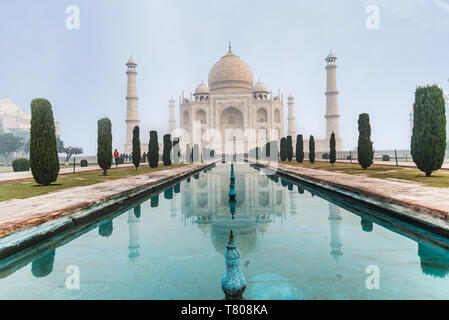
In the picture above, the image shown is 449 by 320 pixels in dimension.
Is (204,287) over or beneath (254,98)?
beneath

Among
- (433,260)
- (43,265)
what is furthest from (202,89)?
(433,260)

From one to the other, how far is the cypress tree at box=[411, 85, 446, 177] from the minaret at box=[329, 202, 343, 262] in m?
5.48

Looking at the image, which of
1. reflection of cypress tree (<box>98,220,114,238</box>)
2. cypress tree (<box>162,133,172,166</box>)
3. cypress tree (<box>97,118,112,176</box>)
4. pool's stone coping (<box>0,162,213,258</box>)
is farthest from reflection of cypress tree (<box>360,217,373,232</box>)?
cypress tree (<box>162,133,172,166</box>)

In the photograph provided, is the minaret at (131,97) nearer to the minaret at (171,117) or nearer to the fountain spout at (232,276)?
the minaret at (171,117)

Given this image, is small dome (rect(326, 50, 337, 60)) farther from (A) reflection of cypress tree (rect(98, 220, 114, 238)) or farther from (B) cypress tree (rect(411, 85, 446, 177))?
(A) reflection of cypress tree (rect(98, 220, 114, 238))

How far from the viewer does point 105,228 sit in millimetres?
4297

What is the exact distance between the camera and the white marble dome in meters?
45.4

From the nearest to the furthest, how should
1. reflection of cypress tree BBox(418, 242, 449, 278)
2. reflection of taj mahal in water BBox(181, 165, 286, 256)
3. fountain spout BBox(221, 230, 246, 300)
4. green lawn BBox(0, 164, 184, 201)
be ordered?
fountain spout BBox(221, 230, 246, 300) → reflection of cypress tree BBox(418, 242, 449, 278) → reflection of taj mahal in water BBox(181, 165, 286, 256) → green lawn BBox(0, 164, 184, 201)

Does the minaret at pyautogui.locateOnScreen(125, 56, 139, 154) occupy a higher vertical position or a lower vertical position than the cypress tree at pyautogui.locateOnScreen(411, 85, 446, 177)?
higher

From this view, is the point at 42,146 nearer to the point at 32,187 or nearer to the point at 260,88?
the point at 32,187

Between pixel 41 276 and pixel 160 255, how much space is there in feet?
3.43
